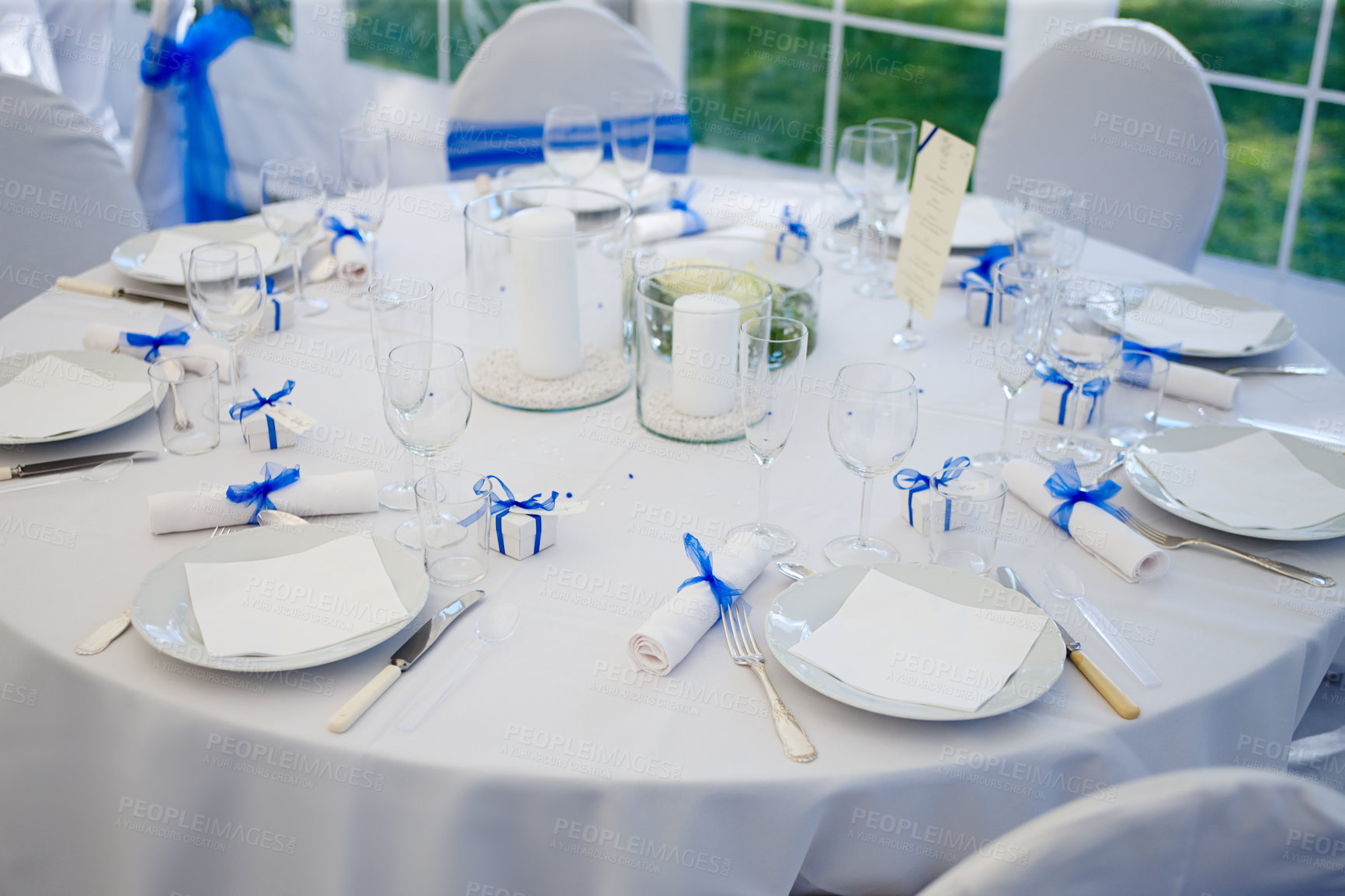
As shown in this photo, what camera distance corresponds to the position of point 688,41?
407 cm

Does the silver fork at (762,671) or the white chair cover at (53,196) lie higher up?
the white chair cover at (53,196)

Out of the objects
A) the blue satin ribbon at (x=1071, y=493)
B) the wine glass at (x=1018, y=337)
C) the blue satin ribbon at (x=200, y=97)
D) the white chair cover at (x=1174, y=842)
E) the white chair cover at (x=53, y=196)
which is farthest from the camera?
the blue satin ribbon at (x=200, y=97)

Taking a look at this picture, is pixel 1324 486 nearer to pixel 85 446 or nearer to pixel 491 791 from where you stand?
pixel 491 791

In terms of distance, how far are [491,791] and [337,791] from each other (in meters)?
0.14

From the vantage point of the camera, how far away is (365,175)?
5.71ft

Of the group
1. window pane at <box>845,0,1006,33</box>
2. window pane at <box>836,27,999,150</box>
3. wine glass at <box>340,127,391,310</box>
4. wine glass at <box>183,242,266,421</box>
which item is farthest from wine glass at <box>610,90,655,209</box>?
window pane at <box>845,0,1006,33</box>

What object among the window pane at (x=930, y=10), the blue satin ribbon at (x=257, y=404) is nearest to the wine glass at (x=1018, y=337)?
the blue satin ribbon at (x=257, y=404)

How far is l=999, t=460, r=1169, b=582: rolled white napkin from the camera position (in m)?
1.13

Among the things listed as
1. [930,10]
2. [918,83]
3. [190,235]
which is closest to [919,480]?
[190,235]

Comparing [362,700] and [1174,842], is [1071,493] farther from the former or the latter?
[362,700]

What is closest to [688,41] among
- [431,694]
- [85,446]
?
[85,446]

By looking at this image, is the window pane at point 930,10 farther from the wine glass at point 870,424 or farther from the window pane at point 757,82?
the wine glass at point 870,424

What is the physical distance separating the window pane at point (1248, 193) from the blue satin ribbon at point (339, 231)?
328 cm

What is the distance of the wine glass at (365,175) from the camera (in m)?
1.73
